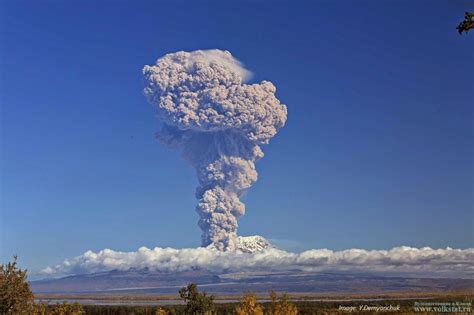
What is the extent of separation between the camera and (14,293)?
1678 inches

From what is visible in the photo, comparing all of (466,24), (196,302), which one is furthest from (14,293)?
(466,24)

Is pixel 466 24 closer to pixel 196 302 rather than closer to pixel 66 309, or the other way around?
pixel 66 309

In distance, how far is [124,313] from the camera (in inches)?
3922

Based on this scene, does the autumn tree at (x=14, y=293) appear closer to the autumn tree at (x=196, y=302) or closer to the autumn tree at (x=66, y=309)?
the autumn tree at (x=66, y=309)

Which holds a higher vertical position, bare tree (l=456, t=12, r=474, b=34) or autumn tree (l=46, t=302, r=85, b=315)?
bare tree (l=456, t=12, r=474, b=34)

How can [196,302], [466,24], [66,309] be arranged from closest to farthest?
1. [466,24]
2. [66,309]
3. [196,302]

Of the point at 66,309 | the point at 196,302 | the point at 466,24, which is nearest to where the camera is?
the point at 466,24

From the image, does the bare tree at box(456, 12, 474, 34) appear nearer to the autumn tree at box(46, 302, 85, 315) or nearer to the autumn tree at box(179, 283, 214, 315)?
the autumn tree at box(46, 302, 85, 315)

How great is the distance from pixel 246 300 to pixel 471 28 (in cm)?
1572

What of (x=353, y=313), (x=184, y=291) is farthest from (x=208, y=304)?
(x=353, y=313)

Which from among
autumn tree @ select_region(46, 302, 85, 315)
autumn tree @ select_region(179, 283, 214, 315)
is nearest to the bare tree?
autumn tree @ select_region(46, 302, 85, 315)

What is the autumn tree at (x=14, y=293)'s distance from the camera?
42594 millimetres

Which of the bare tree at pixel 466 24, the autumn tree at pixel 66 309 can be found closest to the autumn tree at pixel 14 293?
the autumn tree at pixel 66 309

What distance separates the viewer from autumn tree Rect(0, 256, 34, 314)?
140 feet
